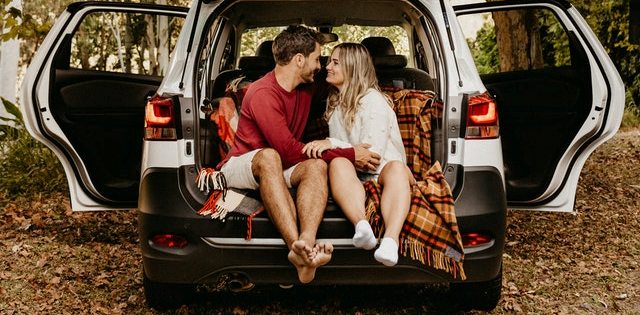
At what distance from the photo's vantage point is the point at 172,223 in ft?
12.4

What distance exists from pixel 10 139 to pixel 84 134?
4069mm

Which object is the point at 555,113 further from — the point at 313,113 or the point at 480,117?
the point at 313,113

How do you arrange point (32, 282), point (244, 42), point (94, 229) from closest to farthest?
point (32, 282), point (94, 229), point (244, 42)

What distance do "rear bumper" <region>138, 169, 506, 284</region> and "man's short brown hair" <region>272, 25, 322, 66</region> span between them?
83cm

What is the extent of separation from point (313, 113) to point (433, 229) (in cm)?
133

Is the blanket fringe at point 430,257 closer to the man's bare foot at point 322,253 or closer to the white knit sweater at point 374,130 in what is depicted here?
the man's bare foot at point 322,253

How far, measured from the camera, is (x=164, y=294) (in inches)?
172

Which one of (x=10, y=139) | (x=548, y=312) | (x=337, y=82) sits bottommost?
(x=548, y=312)

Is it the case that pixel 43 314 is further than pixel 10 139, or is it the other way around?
pixel 10 139

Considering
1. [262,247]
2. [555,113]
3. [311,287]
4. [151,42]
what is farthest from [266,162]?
[151,42]

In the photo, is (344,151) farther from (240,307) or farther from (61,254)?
(61,254)

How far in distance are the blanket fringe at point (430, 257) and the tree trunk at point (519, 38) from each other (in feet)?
21.6

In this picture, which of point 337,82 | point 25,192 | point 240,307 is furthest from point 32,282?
point 25,192

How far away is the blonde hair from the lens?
436 centimetres
